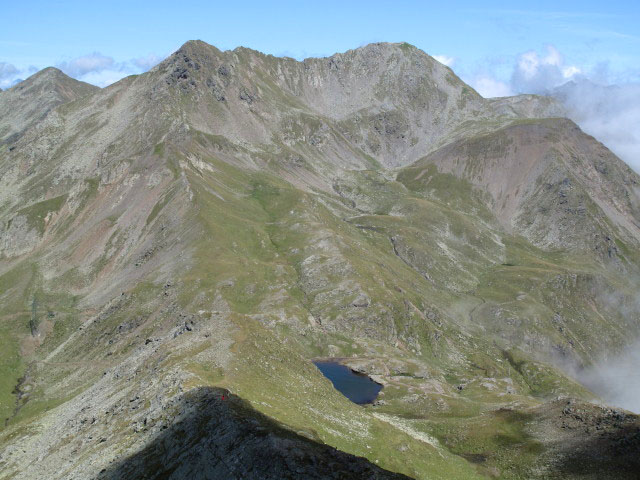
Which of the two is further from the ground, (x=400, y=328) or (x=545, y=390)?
(x=400, y=328)

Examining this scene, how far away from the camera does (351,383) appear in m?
A: 140

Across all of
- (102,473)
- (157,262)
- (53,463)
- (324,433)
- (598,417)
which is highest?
(157,262)

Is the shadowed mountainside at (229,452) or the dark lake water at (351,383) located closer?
the shadowed mountainside at (229,452)

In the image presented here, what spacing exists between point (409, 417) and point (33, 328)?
14240 centimetres

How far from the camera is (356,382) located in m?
141

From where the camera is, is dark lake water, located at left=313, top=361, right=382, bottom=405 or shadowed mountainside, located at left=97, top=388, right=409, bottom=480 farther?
dark lake water, located at left=313, top=361, right=382, bottom=405

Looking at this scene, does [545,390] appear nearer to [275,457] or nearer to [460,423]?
[460,423]

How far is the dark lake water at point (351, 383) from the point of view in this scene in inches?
5069

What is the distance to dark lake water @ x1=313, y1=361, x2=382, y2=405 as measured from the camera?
12875cm

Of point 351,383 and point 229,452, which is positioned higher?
point 229,452

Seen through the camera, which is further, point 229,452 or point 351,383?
point 351,383

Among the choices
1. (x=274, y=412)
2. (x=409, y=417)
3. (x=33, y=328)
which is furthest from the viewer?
(x=33, y=328)

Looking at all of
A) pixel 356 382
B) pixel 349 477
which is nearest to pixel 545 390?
pixel 356 382

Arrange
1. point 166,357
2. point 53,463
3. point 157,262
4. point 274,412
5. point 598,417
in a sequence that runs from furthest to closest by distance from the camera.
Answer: point 157,262, point 166,357, point 598,417, point 53,463, point 274,412
